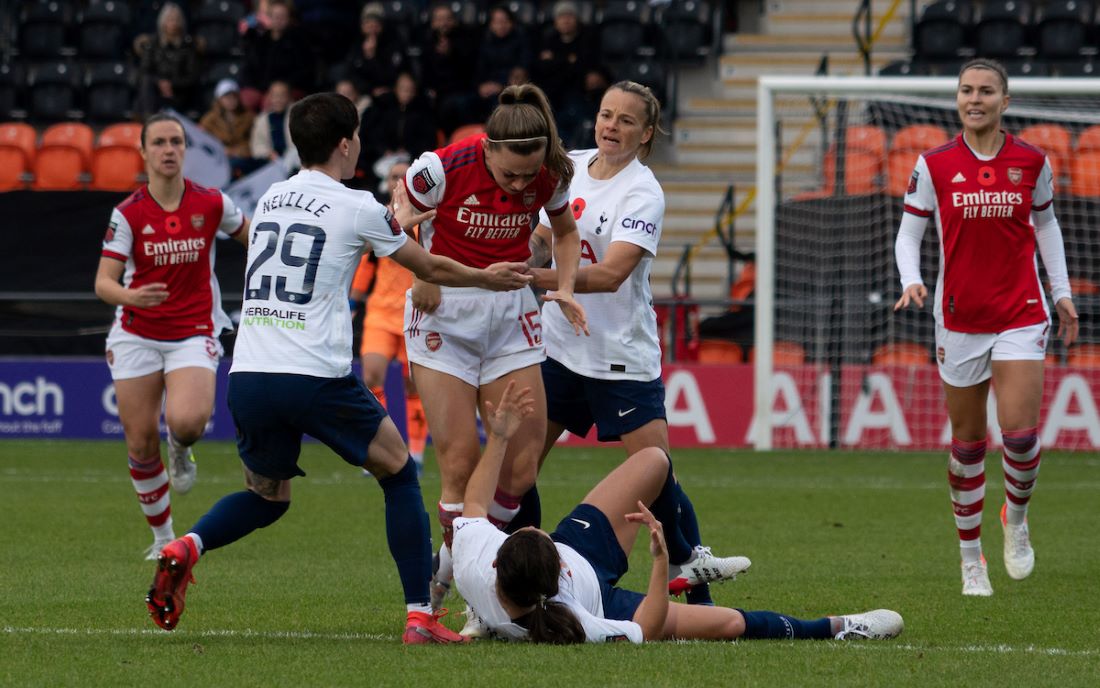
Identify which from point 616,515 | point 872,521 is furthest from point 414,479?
point 872,521

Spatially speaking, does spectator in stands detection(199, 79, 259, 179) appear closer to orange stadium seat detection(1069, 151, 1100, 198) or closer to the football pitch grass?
the football pitch grass

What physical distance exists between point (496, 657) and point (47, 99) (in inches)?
691

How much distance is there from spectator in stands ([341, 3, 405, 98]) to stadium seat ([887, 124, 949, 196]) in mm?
6082

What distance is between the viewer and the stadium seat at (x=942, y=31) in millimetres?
19938

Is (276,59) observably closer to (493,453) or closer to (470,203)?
(470,203)

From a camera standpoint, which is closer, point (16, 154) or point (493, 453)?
point (493, 453)

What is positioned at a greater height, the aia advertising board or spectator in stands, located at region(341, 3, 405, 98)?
spectator in stands, located at region(341, 3, 405, 98)

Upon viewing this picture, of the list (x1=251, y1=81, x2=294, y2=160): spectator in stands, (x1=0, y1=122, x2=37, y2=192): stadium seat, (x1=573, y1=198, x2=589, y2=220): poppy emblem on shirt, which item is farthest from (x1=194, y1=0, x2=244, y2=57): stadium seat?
(x1=573, y1=198, x2=589, y2=220): poppy emblem on shirt

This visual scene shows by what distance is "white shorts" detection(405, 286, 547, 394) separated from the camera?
22.6ft

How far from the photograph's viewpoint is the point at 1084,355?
1595cm

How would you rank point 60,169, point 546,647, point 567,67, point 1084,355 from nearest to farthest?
point 546,647
point 1084,355
point 567,67
point 60,169

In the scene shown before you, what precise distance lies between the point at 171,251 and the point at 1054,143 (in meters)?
10.4

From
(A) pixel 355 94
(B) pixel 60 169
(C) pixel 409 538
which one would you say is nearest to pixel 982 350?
(C) pixel 409 538

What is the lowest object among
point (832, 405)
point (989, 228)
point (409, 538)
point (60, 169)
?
point (832, 405)
